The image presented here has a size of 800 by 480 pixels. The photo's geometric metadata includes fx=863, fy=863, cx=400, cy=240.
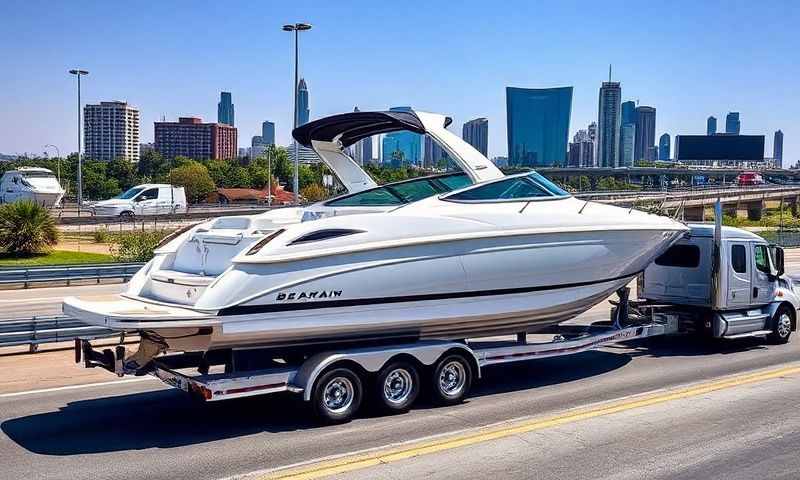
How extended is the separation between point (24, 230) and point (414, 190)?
84.8ft

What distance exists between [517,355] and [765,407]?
3302 millimetres

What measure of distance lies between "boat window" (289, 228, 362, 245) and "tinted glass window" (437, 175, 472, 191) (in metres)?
2.24

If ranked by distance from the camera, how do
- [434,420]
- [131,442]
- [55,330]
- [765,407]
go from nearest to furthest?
1. [131,442]
2. [434,420]
3. [765,407]
4. [55,330]

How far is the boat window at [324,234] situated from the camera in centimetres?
1016

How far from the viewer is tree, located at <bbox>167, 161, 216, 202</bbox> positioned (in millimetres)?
85938

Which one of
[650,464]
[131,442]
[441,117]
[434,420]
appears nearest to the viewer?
[650,464]

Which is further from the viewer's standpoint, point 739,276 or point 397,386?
point 739,276

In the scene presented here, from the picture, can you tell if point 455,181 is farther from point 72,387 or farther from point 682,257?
point 72,387

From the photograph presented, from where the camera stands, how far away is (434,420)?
10.5 m

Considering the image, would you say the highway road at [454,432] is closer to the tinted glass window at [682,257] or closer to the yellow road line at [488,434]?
the yellow road line at [488,434]

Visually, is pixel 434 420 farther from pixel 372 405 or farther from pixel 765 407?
pixel 765 407

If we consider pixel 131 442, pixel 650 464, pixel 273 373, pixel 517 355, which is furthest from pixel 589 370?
pixel 131 442

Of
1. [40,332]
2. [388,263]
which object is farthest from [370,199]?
[40,332]

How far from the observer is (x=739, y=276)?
15.6 m
